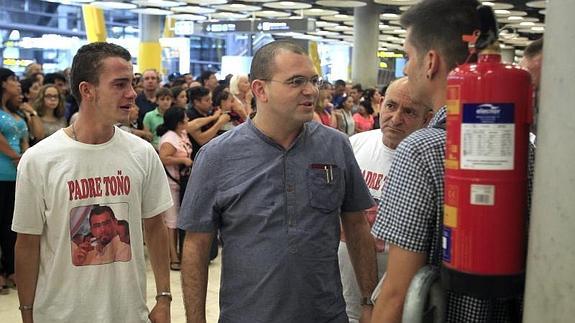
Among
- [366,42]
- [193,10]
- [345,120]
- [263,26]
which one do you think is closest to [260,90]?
[345,120]

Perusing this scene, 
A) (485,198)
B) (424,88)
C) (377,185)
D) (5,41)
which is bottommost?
(377,185)

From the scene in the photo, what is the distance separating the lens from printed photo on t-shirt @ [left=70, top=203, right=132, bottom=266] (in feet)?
8.20

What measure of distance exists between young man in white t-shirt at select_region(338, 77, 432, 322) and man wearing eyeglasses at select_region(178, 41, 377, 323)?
1.72ft

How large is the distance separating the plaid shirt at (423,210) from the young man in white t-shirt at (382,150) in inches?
50.5

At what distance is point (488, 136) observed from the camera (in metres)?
1.38

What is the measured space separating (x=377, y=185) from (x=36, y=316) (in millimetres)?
1543

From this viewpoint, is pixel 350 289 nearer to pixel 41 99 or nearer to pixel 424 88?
pixel 424 88

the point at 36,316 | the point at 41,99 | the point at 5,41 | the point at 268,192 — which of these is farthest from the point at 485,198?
the point at 5,41

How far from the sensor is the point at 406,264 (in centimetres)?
161

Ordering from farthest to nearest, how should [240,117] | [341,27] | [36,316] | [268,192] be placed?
1. [341,27]
2. [240,117]
3. [36,316]
4. [268,192]

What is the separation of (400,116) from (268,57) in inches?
32.8

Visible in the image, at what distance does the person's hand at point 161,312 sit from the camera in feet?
9.00

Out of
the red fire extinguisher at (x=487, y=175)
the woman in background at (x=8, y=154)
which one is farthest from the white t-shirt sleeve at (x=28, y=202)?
the woman in background at (x=8, y=154)

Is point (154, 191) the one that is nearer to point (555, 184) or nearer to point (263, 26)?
point (555, 184)
